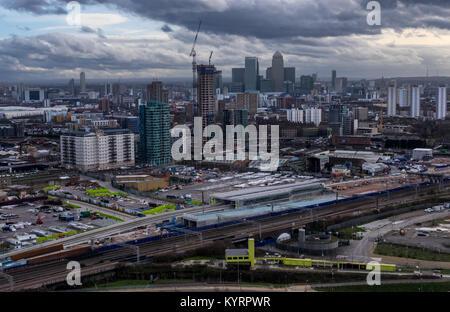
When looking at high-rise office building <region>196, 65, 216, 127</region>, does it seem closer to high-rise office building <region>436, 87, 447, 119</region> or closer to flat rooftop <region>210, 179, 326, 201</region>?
flat rooftop <region>210, 179, 326, 201</region>

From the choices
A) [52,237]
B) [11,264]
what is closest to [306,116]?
[52,237]

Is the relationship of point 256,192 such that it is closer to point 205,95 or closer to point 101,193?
point 101,193

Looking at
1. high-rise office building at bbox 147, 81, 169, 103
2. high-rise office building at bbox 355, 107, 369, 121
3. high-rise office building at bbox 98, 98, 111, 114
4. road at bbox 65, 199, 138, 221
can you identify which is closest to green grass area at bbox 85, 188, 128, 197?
road at bbox 65, 199, 138, 221

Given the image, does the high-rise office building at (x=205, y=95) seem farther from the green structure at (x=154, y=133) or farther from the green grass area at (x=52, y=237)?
the green grass area at (x=52, y=237)

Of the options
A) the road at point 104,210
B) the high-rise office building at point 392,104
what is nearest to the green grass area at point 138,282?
the road at point 104,210

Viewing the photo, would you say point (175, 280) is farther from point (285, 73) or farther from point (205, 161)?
point (285, 73)
